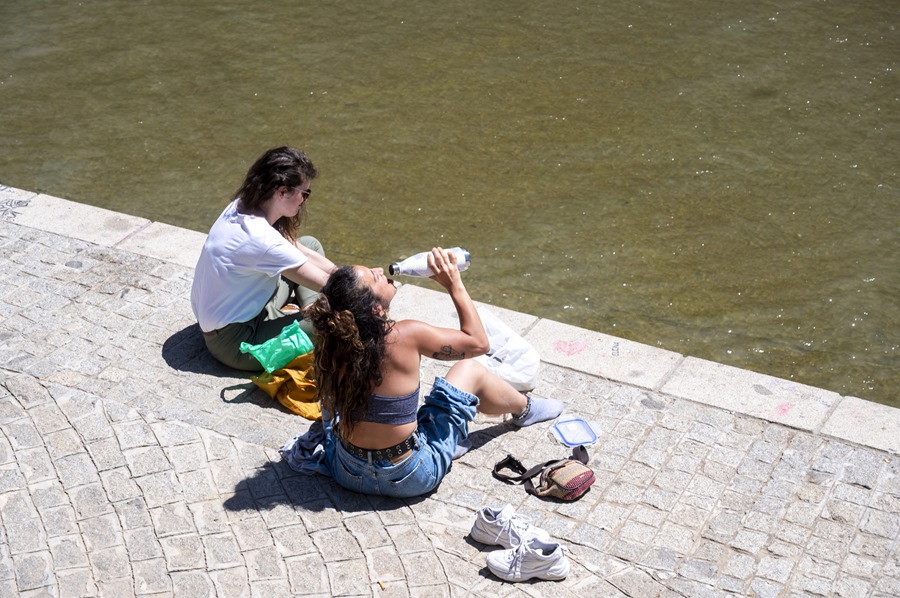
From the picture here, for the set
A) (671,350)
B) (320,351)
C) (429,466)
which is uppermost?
(320,351)

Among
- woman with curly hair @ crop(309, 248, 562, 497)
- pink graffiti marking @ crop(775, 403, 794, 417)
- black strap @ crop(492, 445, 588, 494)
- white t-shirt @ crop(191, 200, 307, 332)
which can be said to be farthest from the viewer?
pink graffiti marking @ crop(775, 403, 794, 417)

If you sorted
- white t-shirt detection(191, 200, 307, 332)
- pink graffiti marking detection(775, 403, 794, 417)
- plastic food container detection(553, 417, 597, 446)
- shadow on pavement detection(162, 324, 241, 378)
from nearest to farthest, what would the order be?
plastic food container detection(553, 417, 597, 446), white t-shirt detection(191, 200, 307, 332), pink graffiti marking detection(775, 403, 794, 417), shadow on pavement detection(162, 324, 241, 378)

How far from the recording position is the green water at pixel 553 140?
270 inches

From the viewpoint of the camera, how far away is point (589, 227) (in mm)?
7582

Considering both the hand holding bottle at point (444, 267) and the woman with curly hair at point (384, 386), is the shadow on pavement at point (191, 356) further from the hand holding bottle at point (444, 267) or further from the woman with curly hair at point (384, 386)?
the hand holding bottle at point (444, 267)

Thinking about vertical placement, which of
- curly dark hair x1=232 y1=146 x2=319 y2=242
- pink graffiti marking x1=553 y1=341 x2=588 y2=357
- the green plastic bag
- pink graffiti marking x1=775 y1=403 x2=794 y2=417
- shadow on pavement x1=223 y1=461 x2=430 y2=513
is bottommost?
pink graffiti marking x1=775 y1=403 x2=794 y2=417

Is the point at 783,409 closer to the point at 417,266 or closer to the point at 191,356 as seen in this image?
the point at 417,266

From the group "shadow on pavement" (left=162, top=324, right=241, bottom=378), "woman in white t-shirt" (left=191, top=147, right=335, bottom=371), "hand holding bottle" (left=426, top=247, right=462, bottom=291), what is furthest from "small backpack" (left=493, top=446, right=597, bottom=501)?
"shadow on pavement" (left=162, top=324, right=241, bottom=378)

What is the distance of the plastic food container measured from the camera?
17.1ft

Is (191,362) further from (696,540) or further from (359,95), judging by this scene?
(359,95)

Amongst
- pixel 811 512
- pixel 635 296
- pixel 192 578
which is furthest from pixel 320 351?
pixel 635 296

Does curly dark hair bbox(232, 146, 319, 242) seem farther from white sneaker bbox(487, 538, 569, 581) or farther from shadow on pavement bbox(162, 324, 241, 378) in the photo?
white sneaker bbox(487, 538, 569, 581)

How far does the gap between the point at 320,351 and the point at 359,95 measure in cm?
554

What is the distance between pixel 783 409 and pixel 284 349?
269 cm
